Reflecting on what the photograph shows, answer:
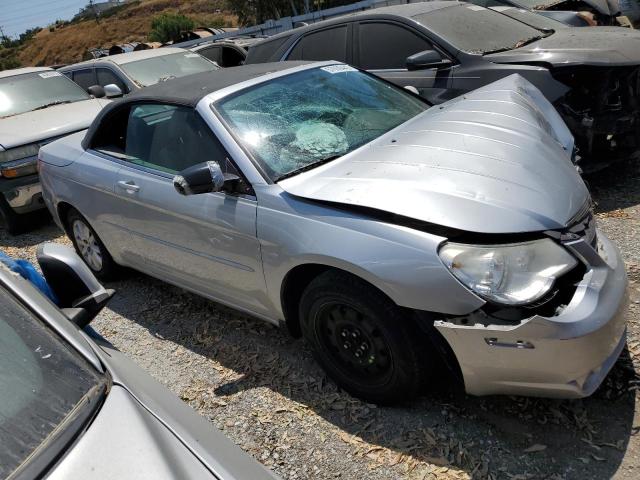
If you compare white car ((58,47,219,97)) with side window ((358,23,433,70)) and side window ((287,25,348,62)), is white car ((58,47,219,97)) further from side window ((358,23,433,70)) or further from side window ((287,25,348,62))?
side window ((358,23,433,70))

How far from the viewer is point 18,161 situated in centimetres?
612

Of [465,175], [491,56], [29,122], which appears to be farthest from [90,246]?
[491,56]

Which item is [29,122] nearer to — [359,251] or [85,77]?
[85,77]

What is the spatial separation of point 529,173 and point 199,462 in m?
1.92

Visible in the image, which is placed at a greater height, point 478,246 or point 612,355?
point 478,246

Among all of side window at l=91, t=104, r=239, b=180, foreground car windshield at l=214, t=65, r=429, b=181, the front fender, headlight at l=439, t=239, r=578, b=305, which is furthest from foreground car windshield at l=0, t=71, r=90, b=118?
headlight at l=439, t=239, r=578, b=305

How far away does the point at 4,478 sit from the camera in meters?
1.30

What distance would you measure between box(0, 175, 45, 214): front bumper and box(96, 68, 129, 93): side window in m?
2.57

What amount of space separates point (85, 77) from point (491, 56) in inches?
259

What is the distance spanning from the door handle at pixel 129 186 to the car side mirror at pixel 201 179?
87 cm

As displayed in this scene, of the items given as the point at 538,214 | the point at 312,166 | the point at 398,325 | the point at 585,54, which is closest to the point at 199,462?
the point at 398,325

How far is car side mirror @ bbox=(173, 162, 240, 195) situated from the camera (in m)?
2.80

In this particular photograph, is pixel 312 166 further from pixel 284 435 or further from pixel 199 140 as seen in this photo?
pixel 284 435

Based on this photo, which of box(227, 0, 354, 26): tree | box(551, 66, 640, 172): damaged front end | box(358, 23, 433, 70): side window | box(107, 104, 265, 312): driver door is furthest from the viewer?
box(227, 0, 354, 26): tree
